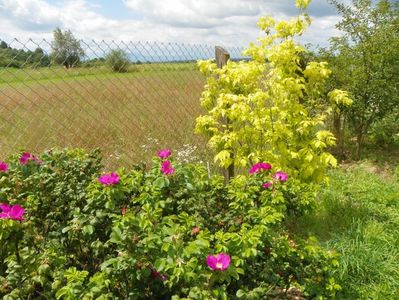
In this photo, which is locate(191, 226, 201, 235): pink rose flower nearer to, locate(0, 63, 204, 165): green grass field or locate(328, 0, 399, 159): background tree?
locate(0, 63, 204, 165): green grass field

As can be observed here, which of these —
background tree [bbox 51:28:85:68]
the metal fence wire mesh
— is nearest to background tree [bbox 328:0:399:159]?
the metal fence wire mesh

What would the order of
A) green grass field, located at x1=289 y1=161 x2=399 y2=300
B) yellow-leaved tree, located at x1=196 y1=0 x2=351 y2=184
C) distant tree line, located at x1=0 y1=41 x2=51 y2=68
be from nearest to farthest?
green grass field, located at x1=289 y1=161 x2=399 y2=300 < distant tree line, located at x1=0 y1=41 x2=51 y2=68 < yellow-leaved tree, located at x1=196 y1=0 x2=351 y2=184

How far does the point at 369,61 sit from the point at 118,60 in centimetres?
393

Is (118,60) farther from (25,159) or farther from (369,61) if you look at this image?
(369,61)

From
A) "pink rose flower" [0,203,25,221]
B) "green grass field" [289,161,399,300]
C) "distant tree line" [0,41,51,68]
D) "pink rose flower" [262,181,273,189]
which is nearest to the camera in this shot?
"pink rose flower" [0,203,25,221]

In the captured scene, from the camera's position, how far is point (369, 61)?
6.14m

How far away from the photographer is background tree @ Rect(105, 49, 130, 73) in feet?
14.2

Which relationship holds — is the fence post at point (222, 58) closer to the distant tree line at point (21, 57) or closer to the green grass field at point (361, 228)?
the green grass field at point (361, 228)

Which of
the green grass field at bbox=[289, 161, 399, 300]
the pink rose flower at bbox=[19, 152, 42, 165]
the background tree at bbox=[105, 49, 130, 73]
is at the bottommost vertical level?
the green grass field at bbox=[289, 161, 399, 300]

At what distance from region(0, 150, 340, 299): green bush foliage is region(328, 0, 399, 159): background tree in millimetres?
4220

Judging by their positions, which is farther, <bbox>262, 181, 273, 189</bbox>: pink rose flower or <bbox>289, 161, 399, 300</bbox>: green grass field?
<bbox>289, 161, 399, 300</bbox>: green grass field

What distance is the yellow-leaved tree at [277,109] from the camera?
3.63 metres

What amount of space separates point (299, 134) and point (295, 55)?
749 millimetres

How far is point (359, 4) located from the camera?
254 inches
